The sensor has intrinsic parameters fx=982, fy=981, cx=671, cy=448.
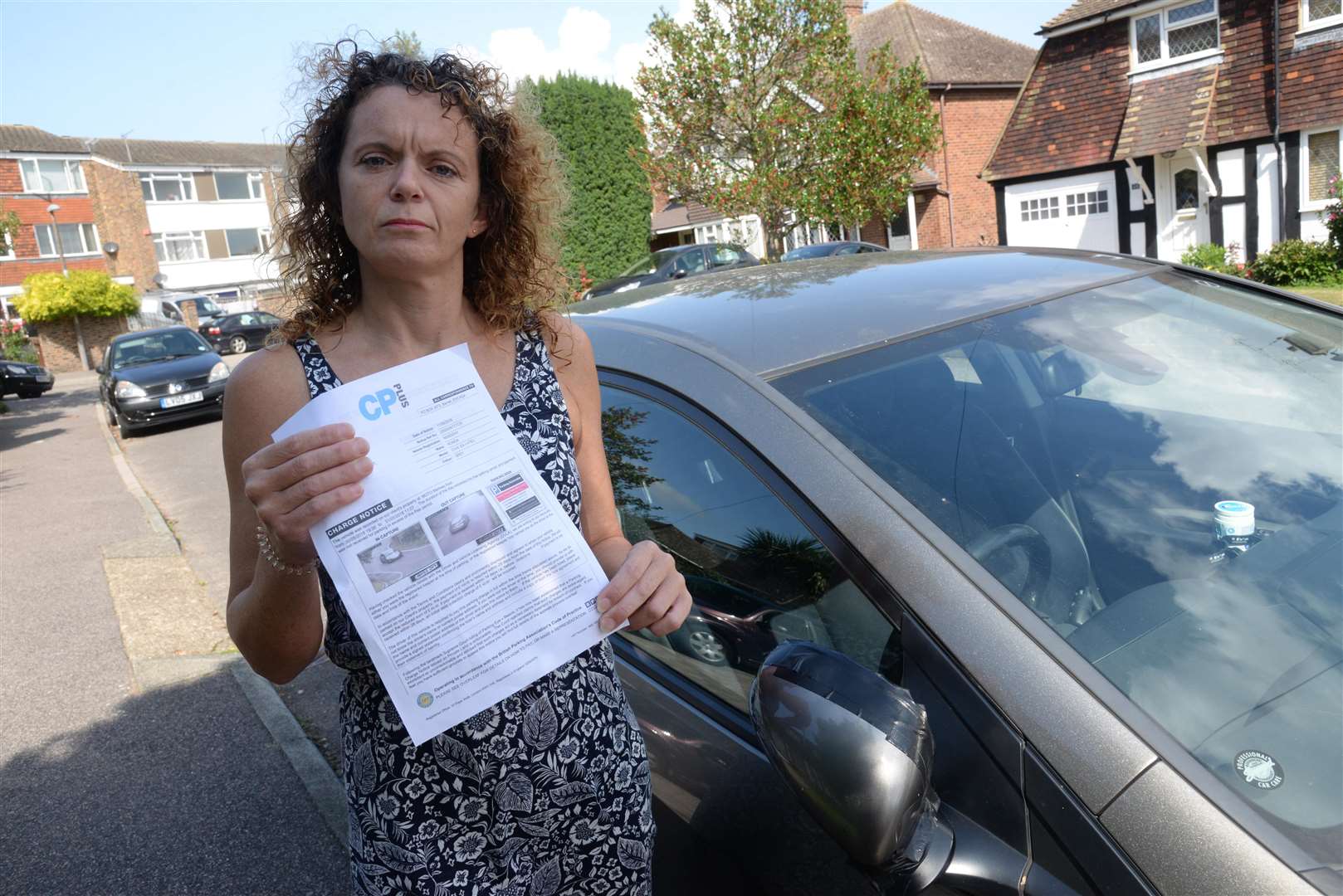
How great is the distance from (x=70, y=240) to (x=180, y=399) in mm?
40716

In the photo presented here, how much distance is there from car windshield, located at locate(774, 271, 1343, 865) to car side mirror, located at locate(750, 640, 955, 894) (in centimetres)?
32

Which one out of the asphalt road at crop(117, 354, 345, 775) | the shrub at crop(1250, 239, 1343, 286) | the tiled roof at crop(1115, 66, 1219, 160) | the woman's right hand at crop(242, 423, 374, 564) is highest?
the tiled roof at crop(1115, 66, 1219, 160)

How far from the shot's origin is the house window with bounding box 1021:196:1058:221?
73.6 ft

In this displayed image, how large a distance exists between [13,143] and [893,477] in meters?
56.9

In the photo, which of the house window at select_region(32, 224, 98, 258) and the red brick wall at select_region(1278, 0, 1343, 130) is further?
the house window at select_region(32, 224, 98, 258)

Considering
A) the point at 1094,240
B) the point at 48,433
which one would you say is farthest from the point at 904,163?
the point at 48,433

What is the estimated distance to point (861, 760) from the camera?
132 cm

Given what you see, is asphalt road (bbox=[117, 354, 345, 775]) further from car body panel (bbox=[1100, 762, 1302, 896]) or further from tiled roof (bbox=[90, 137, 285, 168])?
tiled roof (bbox=[90, 137, 285, 168])

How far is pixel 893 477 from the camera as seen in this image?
1.72 m

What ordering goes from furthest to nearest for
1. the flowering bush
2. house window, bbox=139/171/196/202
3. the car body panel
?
house window, bbox=139/171/196/202
the flowering bush
the car body panel

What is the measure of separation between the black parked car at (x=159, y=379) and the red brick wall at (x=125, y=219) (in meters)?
36.9

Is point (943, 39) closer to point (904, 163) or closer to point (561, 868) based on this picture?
point (904, 163)

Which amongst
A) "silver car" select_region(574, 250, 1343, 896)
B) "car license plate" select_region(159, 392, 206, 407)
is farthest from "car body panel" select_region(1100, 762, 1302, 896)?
"car license plate" select_region(159, 392, 206, 407)

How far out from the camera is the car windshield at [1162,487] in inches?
53.7
